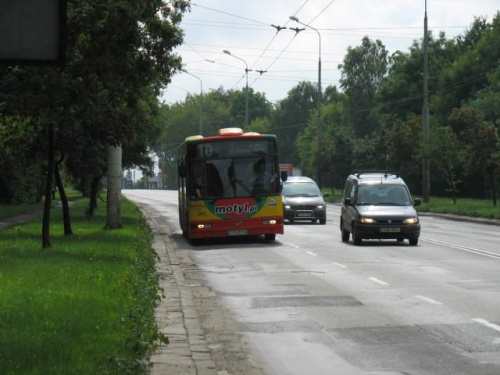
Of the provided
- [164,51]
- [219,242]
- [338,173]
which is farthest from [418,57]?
[164,51]

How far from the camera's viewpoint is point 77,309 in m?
11.4

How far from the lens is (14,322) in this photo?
34.0ft

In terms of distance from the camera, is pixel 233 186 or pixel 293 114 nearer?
pixel 233 186

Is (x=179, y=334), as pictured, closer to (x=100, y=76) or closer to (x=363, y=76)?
(x=100, y=76)

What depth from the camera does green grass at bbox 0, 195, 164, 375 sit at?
829 cm

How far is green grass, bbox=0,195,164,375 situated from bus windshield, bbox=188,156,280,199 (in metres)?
5.71

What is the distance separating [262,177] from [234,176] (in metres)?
0.74

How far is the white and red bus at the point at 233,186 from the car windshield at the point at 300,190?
12462mm

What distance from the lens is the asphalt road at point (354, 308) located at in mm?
9453

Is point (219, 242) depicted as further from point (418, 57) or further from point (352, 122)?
point (352, 122)

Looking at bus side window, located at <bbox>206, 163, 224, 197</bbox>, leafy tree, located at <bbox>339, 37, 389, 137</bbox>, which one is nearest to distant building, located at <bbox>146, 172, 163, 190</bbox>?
leafy tree, located at <bbox>339, 37, 389, 137</bbox>

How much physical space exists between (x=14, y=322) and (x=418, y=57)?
90.2 metres

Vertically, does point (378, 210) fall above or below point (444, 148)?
below

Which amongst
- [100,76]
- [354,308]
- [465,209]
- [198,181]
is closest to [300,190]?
[465,209]
